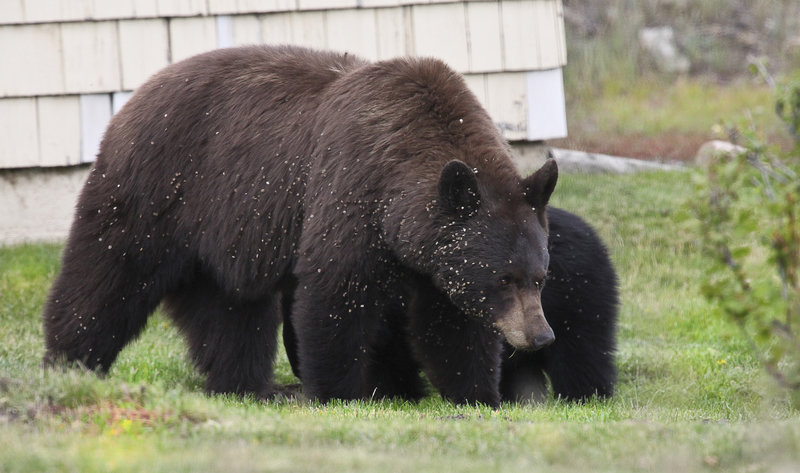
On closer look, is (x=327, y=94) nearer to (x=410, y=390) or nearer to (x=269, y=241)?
(x=269, y=241)

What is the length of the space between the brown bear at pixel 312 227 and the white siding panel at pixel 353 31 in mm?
3680

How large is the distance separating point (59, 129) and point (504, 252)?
581 centimetres

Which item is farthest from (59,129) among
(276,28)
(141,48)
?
(276,28)

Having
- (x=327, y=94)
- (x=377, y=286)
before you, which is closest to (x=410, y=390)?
(x=377, y=286)

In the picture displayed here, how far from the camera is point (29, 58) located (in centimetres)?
1007

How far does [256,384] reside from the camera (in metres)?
A: 7.21

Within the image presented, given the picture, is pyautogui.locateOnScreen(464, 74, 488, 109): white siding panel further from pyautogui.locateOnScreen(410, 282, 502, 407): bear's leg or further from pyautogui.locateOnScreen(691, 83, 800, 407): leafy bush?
pyautogui.locateOnScreen(691, 83, 800, 407): leafy bush

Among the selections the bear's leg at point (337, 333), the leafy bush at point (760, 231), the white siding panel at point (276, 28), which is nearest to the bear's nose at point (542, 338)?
the bear's leg at point (337, 333)

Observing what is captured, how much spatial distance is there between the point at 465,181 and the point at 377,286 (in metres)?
0.80

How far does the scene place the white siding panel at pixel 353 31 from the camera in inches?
412

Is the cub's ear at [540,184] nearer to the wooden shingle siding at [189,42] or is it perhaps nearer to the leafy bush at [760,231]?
the leafy bush at [760,231]

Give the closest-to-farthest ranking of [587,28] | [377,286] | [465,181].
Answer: [465,181]
[377,286]
[587,28]

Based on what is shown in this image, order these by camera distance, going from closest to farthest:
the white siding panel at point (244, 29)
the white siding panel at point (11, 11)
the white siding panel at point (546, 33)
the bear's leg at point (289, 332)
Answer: the bear's leg at point (289, 332)
the white siding panel at point (11, 11)
the white siding panel at point (244, 29)
the white siding panel at point (546, 33)

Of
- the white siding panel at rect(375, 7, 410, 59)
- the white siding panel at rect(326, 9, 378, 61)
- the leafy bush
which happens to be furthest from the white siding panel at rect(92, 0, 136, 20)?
the leafy bush
